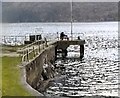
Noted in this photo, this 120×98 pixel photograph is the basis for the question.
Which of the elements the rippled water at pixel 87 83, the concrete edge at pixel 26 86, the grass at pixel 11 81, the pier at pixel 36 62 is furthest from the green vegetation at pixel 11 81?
the rippled water at pixel 87 83

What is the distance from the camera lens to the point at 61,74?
144 feet

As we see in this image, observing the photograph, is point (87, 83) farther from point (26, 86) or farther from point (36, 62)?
point (26, 86)

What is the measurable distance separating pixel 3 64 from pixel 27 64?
188 cm

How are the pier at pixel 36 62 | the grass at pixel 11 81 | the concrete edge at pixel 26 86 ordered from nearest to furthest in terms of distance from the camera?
the concrete edge at pixel 26 86 → the grass at pixel 11 81 → the pier at pixel 36 62

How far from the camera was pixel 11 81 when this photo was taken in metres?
21.8

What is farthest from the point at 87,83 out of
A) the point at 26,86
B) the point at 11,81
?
the point at 26,86

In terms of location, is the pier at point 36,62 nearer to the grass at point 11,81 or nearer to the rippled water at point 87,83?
the grass at point 11,81

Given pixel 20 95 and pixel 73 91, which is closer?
pixel 20 95

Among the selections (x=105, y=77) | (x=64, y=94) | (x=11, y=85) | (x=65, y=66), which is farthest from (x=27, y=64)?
(x=65, y=66)

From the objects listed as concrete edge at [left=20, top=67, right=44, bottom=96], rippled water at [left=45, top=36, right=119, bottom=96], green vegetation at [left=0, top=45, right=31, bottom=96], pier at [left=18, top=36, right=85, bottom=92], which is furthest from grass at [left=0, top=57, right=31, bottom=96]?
rippled water at [left=45, top=36, right=119, bottom=96]

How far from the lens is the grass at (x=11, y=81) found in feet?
61.3

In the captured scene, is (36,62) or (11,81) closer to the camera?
(11,81)

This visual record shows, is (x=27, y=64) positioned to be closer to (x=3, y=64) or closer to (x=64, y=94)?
(x=3, y=64)

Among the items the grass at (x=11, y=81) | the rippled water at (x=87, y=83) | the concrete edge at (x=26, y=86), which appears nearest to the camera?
the concrete edge at (x=26, y=86)
